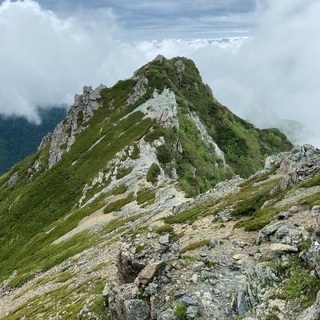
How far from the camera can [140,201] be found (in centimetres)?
9156

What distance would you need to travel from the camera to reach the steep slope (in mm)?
87938

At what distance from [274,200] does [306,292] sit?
22.6m

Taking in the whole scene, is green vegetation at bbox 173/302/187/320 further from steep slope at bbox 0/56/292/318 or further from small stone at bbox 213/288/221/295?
steep slope at bbox 0/56/292/318

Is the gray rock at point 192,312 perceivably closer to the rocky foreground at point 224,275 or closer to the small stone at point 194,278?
the rocky foreground at point 224,275

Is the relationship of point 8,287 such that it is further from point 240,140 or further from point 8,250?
point 240,140

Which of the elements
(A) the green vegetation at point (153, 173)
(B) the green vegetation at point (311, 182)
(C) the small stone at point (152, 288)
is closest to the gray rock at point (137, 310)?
(C) the small stone at point (152, 288)

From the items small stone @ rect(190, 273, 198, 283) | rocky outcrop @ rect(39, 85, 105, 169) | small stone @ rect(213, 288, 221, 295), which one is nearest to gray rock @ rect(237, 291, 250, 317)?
small stone @ rect(213, 288, 221, 295)

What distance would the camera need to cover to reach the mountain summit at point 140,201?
82.6 feet

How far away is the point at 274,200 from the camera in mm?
39062

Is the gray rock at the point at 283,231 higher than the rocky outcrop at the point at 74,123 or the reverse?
the reverse

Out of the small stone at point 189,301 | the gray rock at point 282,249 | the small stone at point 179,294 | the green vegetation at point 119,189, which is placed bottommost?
the small stone at point 189,301

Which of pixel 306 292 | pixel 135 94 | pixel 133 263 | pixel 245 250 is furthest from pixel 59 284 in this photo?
pixel 135 94

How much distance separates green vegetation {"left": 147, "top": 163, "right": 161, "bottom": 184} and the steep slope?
38 centimetres

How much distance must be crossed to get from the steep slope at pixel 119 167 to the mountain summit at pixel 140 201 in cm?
54
